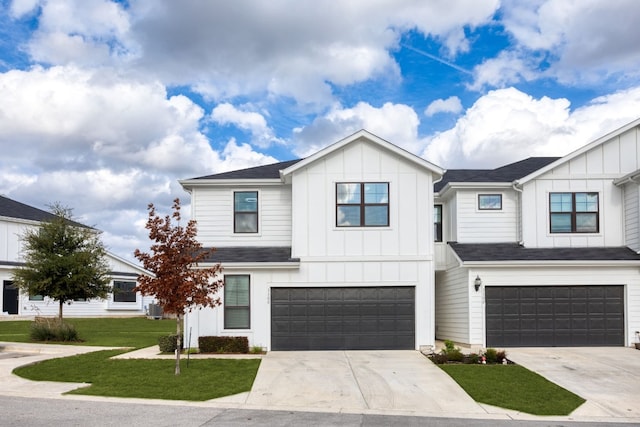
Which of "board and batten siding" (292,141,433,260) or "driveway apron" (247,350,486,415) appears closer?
"driveway apron" (247,350,486,415)

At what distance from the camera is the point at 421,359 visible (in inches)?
719

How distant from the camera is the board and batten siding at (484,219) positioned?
912 inches

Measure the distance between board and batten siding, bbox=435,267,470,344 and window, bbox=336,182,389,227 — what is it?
343 cm

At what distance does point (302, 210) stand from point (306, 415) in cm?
978

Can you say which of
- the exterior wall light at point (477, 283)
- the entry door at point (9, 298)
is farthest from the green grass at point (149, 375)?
the entry door at point (9, 298)

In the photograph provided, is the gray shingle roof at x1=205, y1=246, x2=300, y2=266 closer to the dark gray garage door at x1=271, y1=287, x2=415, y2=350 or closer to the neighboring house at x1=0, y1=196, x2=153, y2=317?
the dark gray garage door at x1=271, y1=287, x2=415, y2=350

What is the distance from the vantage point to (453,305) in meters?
22.6

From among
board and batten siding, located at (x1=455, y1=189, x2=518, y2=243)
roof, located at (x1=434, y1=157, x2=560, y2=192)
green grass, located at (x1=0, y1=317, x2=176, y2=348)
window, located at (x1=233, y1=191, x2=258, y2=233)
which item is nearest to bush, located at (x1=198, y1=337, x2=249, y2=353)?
green grass, located at (x1=0, y1=317, x2=176, y2=348)

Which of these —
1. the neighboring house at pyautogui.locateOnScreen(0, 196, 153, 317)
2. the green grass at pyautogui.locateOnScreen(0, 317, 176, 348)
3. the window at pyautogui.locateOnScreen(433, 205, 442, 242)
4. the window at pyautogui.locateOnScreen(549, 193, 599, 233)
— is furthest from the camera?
the neighboring house at pyautogui.locateOnScreen(0, 196, 153, 317)

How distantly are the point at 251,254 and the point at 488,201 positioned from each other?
8.90m

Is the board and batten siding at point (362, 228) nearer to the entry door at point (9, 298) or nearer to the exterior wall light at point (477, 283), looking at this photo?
the exterior wall light at point (477, 283)

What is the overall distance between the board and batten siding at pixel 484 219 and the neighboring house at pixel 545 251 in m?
0.04

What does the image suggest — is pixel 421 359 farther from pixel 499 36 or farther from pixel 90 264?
pixel 90 264

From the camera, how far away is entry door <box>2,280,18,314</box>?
36156 mm
